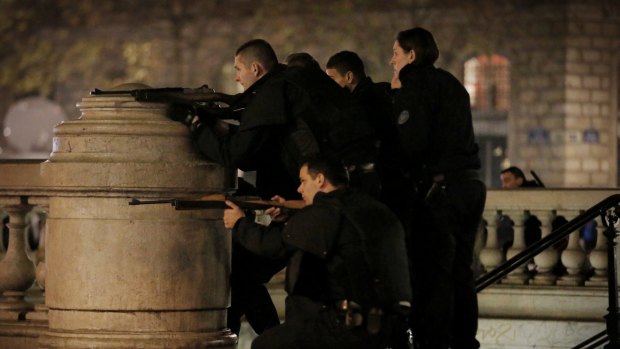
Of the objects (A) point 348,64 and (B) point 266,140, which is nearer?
(B) point 266,140

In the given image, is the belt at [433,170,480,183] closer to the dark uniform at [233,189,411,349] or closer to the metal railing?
the dark uniform at [233,189,411,349]

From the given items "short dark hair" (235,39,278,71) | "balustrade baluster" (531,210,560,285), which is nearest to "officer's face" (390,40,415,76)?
"short dark hair" (235,39,278,71)

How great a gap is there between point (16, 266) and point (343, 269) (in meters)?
3.35

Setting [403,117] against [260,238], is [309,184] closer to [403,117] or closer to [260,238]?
[260,238]

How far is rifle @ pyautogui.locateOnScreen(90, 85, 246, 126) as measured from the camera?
30.0 ft

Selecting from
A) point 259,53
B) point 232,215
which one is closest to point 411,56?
point 259,53

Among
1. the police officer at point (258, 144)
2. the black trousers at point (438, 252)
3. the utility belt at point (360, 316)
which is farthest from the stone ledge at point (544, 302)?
the utility belt at point (360, 316)

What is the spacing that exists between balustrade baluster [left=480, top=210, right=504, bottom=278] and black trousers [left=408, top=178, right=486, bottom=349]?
4.28 metres

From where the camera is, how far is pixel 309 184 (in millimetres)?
8539

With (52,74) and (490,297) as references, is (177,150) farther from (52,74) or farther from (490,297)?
(52,74)

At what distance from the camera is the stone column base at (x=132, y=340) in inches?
356

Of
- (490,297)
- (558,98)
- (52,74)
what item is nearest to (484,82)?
(558,98)

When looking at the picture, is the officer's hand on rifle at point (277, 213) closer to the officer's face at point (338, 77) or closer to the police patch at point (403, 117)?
the police patch at point (403, 117)

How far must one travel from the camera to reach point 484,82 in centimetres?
4134
